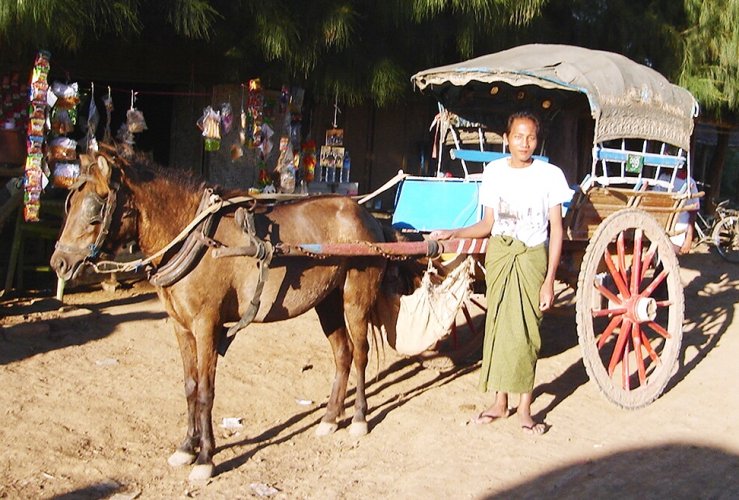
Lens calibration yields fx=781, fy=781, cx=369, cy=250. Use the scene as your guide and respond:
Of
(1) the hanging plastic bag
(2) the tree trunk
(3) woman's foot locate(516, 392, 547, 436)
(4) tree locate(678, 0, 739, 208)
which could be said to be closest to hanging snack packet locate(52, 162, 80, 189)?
(1) the hanging plastic bag

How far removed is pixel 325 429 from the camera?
5133 millimetres

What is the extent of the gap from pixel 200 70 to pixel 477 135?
340cm

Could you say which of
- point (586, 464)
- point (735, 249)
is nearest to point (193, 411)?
point (586, 464)

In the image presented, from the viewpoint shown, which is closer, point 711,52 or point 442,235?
point 442,235

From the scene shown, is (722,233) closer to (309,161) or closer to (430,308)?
(309,161)

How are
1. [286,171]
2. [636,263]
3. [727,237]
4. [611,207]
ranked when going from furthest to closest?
[727,237] → [286,171] → [611,207] → [636,263]

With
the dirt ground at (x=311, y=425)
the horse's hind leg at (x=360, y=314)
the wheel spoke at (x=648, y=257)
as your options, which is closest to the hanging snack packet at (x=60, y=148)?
the dirt ground at (x=311, y=425)

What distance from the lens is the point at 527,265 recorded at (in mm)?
4859

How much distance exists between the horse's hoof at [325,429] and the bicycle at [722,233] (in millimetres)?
11641

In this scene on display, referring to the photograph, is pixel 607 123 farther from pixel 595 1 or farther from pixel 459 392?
pixel 595 1

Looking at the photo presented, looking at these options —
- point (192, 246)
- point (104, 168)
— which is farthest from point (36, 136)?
point (192, 246)

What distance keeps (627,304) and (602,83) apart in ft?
5.33

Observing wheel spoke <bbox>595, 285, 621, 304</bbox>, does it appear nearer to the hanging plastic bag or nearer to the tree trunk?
the hanging plastic bag

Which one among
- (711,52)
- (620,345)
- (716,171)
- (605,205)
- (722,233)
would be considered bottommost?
(620,345)
